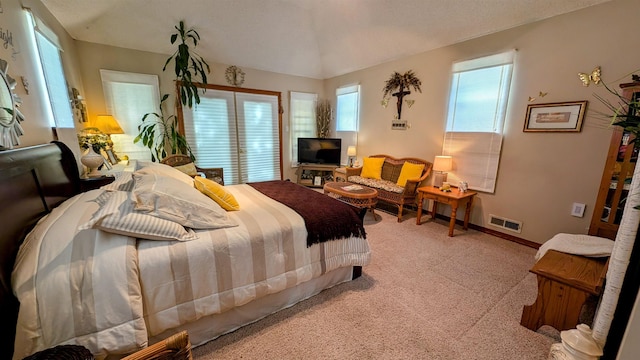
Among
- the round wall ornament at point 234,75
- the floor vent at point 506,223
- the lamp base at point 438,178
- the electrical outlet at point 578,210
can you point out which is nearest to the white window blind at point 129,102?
the round wall ornament at point 234,75

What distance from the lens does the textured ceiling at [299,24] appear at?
2.78 metres

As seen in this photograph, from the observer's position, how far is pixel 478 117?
3172 millimetres

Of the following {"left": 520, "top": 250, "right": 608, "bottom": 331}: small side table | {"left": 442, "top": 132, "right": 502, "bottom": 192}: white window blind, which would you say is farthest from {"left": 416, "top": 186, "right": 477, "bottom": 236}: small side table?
{"left": 520, "top": 250, "right": 608, "bottom": 331}: small side table

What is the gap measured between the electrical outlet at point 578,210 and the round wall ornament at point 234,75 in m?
5.27

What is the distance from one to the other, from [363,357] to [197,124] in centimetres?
438

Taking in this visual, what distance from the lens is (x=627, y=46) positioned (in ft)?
7.02

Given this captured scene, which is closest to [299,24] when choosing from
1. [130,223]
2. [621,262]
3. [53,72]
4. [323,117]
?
[323,117]

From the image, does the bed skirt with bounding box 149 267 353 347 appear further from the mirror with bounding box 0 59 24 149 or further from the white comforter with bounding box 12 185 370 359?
the mirror with bounding box 0 59 24 149

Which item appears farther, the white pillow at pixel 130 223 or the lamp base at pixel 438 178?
the lamp base at pixel 438 178

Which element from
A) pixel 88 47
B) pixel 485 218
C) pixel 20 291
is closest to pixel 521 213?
pixel 485 218

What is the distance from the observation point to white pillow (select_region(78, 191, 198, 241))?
3.89ft

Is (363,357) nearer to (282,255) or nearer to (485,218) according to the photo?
(282,255)

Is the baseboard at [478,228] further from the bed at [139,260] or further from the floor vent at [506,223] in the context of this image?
the bed at [139,260]

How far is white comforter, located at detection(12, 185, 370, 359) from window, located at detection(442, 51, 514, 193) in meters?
2.73
